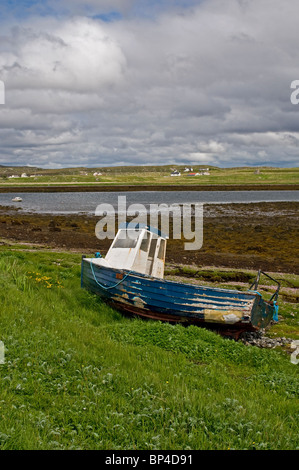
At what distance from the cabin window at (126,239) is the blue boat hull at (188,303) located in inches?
90.0

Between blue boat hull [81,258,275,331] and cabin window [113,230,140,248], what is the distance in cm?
229

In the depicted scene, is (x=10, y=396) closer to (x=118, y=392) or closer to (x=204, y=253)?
(x=118, y=392)

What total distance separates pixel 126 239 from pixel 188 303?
4.47 meters

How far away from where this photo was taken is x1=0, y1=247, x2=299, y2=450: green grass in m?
5.49

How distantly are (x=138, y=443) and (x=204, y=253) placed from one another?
82.5 ft

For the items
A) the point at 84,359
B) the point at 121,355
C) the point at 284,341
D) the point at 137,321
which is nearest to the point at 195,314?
A: the point at 137,321

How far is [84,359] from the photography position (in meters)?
7.77

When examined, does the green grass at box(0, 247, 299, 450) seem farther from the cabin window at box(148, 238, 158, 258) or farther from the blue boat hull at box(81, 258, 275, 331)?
the cabin window at box(148, 238, 158, 258)

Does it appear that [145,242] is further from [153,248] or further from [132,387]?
[132,387]

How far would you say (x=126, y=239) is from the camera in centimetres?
1605

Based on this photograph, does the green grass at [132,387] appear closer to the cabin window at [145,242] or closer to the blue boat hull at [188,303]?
the blue boat hull at [188,303]

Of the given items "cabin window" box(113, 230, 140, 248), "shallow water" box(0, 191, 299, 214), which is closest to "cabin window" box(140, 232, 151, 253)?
"cabin window" box(113, 230, 140, 248)

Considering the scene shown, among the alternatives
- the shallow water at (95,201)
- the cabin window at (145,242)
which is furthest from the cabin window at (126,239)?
the shallow water at (95,201)

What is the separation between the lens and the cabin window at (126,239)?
15.8 metres
